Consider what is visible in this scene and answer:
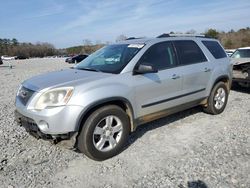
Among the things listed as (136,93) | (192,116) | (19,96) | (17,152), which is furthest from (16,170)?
(192,116)

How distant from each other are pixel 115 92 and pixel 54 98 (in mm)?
905

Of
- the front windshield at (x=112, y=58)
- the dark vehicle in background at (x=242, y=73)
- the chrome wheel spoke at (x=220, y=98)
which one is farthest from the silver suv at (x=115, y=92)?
the dark vehicle in background at (x=242, y=73)

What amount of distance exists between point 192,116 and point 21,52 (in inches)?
4426

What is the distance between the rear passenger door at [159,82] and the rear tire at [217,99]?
52.0 inches

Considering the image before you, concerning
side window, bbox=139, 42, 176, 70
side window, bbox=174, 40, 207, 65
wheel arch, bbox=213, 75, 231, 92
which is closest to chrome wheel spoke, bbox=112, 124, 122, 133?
side window, bbox=139, 42, 176, 70

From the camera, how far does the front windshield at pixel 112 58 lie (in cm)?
441

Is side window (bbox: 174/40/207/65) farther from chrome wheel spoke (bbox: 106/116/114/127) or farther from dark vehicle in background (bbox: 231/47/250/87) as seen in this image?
dark vehicle in background (bbox: 231/47/250/87)

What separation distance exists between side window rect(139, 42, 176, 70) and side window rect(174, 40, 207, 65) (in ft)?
0.71

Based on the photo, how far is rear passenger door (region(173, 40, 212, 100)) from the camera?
5.13m

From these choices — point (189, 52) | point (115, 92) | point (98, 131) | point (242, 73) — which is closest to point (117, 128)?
point (98, 131)

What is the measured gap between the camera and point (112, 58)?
4.79 metres

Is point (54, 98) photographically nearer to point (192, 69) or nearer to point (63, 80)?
point (63, 80)

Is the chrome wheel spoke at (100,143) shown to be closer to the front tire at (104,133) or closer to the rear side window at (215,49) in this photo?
the front tire at (104,133)

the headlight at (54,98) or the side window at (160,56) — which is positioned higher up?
the side window at (160,56)
